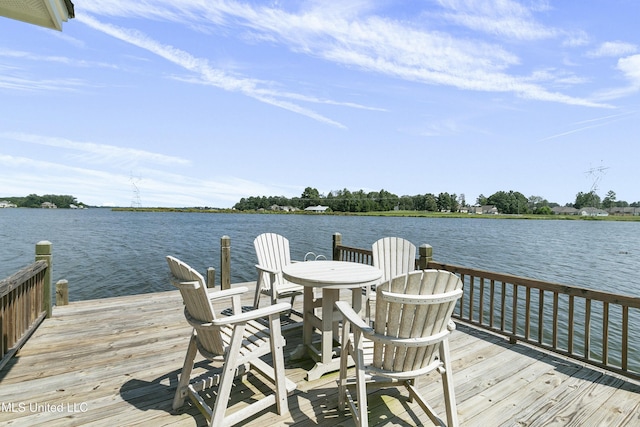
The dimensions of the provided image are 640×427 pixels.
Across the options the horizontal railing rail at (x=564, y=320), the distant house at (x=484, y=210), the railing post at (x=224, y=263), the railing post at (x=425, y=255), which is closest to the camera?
the horizontal railing rail at (x=564, y=320)

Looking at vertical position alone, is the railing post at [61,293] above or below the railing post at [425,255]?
below

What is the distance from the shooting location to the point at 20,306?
3.10 metres

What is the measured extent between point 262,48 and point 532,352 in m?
7.78

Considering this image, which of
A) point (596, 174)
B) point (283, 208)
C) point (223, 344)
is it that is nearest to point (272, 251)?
point (223, 344)

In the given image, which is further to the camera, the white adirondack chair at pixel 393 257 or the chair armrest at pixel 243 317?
the white adirondack chair at pixel 393 257

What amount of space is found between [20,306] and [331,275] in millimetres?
3089

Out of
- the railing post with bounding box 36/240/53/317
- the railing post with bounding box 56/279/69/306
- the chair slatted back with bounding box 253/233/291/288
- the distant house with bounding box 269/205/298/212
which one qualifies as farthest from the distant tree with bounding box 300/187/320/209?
the railing post with bounding box 36/240/53/317

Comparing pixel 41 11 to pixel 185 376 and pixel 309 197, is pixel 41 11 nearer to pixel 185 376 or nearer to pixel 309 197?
pixel 185 376

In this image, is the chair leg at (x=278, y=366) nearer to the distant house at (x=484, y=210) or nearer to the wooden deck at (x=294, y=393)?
the wooden deck at (x=294, y=393)

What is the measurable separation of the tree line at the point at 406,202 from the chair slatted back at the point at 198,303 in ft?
182

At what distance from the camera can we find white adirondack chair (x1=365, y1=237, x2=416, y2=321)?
3.88 m

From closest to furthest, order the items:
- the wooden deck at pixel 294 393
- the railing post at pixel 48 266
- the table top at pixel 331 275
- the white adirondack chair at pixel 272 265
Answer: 1. the wooden deck at pixel 294 393
2. the table top at pixel 331 275
3. the white adirondack chair at pixel 272 265
4. the railing post at pixel 48 266

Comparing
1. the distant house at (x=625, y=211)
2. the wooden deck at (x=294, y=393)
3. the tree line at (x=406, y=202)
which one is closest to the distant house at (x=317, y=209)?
the tree line at (x=406, y=202)

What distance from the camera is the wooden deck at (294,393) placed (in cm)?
210
